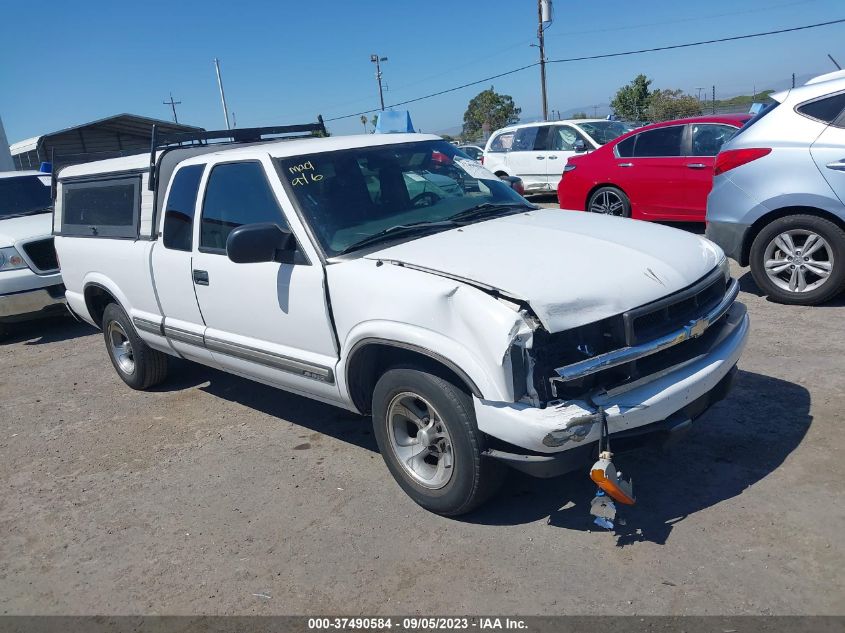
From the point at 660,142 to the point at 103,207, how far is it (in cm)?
728

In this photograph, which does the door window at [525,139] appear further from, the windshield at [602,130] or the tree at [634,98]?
the tree at [634,98]

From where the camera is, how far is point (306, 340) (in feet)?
12.9

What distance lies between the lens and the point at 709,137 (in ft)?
30.3

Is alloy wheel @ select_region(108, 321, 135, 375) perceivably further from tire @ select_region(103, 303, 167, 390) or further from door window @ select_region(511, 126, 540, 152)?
door window @ select_region(511, 126, 540, 152)

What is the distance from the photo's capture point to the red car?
30.2ft

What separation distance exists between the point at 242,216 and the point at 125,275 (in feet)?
5.31

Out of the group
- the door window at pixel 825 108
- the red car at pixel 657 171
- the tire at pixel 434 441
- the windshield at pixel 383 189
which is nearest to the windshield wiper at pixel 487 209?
the windshield at pixel 383 189

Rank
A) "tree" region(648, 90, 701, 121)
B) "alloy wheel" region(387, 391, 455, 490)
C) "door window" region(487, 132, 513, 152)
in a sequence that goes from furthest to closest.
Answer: "tree" region(648, 90, 701, 121) < "door window" region(487, 132, 513, 152) < "alloy wheel" region(387, 391, 455, 490)

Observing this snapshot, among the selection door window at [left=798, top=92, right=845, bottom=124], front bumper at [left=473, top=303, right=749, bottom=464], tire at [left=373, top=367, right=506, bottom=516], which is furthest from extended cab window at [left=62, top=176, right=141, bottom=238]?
door window at [left=798, top=92, right=845, bottom=124]

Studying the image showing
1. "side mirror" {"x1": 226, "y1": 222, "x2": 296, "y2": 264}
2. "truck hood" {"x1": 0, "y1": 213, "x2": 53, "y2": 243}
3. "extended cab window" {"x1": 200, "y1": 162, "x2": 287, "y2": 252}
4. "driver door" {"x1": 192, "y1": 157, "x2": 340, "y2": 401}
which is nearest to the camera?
"side mirror" {"x1": 226, "y1": 222, "x2": 296, "y2": 264}

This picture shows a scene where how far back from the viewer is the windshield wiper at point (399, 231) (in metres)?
3.79

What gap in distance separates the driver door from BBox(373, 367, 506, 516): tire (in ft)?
1.47

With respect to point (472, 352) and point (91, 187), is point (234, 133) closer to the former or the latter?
point (91, 187)

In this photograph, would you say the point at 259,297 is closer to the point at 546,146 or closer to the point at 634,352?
the point at 634,352
